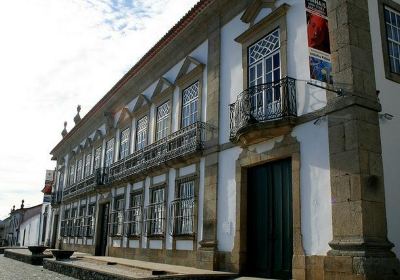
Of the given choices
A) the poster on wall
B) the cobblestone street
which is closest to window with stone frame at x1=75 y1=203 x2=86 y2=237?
the cobblestone street

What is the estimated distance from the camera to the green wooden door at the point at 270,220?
7.88 m

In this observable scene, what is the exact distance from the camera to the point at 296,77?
26.5ft

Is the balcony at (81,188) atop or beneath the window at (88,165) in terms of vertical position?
beneath

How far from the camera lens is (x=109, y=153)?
59.3 feet

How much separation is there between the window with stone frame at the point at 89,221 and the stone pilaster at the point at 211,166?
378 inches

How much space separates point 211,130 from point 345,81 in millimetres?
4031

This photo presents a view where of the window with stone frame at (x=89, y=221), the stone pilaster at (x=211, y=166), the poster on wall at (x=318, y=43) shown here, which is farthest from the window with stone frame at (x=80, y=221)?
the poster on wall at (x=318, y=43)

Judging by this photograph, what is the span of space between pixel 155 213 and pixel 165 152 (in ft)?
6.35

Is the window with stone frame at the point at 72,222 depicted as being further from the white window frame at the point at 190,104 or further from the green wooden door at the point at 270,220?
the green wooden door at the point at 270,220

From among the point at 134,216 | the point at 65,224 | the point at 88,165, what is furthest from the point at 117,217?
the point at 65,224

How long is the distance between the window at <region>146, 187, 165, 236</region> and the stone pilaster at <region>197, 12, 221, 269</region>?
250 centimetres

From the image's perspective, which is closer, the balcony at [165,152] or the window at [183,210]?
the balcony at [165,152]

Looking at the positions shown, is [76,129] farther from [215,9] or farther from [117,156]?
[215,9]

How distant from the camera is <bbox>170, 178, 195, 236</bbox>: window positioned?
1089 centimetres
